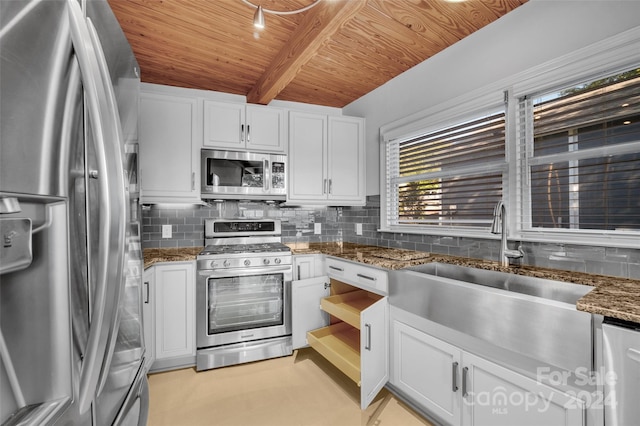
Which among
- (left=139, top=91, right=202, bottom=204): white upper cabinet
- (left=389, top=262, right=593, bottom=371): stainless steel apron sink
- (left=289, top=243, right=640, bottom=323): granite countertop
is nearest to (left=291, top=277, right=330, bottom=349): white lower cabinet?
(left=289, top=243, right=640, bottom=323): granite countertop

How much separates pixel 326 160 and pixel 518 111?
1730mm

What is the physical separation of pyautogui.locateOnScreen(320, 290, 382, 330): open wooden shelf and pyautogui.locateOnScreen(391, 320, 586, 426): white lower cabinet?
359mm

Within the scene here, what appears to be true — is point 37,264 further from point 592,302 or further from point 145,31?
point 145,31

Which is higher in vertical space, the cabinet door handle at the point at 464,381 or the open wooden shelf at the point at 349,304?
the open wooden shelf at the point at 349,304

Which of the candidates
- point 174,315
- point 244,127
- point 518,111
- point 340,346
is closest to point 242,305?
point 174,315

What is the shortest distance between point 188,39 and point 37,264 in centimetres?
212

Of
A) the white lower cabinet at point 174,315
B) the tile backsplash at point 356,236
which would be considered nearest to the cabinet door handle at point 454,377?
the tile backsplash at point 356,236

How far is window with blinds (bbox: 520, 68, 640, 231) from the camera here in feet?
4.74

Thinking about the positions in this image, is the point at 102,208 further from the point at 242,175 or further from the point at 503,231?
the point at 242,175

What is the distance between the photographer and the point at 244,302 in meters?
2.51

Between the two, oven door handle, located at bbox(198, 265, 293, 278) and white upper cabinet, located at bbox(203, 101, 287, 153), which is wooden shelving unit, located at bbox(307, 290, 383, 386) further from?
white upper cabinet, located at bbox(203, 101, 287, 153)

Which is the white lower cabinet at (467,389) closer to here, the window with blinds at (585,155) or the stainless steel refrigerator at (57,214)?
the window with blinds at (585,155)

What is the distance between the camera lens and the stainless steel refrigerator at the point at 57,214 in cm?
50

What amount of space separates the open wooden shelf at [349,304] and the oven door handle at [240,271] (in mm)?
457
